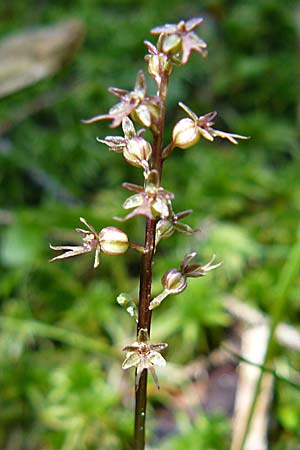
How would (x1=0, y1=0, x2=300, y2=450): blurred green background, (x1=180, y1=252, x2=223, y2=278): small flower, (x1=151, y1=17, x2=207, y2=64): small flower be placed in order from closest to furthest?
(x1=151, y1=17, x2=207, y2=64): small flower
(x1=180, y1=252, x2=223, y2=278): small flower
(x1=0, y1=0, x2=300, y2=450): blurred green background

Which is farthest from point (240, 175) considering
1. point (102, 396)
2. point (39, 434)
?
point (39, 434)

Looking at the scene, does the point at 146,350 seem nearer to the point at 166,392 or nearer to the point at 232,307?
the point at 166,392

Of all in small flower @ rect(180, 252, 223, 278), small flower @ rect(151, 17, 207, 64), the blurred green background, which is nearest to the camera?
small flower @ rect(151, 17, 207, 64)

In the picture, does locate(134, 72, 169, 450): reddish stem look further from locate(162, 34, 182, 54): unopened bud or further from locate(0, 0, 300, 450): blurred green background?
locate(0, 0, 300, 450): blurred green background

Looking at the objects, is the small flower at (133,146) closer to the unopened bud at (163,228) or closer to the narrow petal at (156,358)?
the unopened bud at (163,228)

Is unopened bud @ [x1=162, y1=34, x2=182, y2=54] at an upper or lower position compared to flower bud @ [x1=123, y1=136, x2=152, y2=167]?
upper

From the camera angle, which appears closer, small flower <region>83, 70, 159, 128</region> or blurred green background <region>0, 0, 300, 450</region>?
small flower <region>83, 70, 159, 128</region>

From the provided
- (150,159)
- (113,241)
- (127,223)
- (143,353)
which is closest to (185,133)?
(150,159)

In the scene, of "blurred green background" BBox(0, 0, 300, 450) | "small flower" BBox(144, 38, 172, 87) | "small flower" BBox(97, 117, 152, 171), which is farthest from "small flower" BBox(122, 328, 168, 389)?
"blurred green background" BBox(0, 0, 300, 450)
